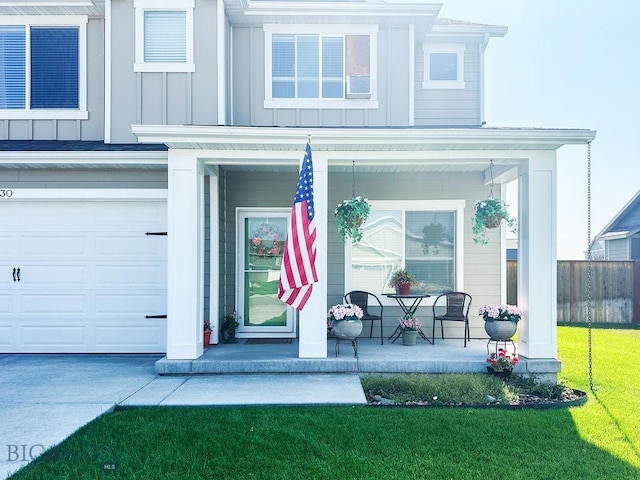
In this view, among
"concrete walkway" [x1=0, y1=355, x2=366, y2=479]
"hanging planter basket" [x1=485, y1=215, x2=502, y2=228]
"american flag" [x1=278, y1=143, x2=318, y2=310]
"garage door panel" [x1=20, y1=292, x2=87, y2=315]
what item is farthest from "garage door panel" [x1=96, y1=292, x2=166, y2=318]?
"hanging planter basket" [x1=485, y1=215, x2=502, y2=228]

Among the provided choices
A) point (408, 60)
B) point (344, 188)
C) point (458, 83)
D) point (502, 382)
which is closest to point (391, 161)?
point (344, 188)

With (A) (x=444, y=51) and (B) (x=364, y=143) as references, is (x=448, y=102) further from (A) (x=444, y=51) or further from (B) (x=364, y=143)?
(B) (x=364, y=143)

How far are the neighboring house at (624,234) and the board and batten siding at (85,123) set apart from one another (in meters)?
15.3

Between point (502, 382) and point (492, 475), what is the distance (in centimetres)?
238

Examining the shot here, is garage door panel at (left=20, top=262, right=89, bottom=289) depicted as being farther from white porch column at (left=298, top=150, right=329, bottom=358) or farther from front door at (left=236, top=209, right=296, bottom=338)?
white porch column at (left=298, top=150, right=329, bottom=358)

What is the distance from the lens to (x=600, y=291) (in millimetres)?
Result: 12602

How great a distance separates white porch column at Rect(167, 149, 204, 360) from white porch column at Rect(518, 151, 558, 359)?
4.12m

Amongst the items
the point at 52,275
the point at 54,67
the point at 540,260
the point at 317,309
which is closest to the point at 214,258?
the point at 317,309

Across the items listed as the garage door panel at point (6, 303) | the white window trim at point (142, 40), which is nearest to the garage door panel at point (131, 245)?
the garage door panel at point (6, 303)

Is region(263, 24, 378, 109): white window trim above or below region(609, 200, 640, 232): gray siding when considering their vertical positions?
above

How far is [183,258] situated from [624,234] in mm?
15285

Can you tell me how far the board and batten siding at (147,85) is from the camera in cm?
774

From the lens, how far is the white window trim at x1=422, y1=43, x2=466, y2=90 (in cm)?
953

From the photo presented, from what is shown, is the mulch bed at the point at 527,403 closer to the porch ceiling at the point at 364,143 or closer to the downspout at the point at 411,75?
the porch ceiling at the point at 364,143
